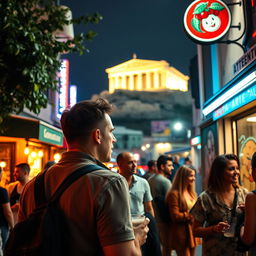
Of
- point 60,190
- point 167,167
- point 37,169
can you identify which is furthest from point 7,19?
point 37,169

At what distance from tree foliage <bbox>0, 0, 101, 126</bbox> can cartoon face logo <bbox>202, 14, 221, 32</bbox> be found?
7.79ft

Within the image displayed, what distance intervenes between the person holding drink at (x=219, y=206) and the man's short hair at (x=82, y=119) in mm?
2096

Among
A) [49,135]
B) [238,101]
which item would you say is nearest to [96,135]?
[238,101]

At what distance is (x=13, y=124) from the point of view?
33.4 feet

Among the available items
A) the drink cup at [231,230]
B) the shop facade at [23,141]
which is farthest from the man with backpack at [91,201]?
the shop facade at [23,141]

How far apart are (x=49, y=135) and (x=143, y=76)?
87434 mm

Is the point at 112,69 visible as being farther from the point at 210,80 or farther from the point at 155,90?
the point at 210,80

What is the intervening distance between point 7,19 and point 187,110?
89.3 m

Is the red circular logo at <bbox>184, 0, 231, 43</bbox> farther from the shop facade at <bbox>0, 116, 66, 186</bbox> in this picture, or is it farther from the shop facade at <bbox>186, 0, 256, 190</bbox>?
the shop facade at <bbox>0, 116, 66, 186</bbox>

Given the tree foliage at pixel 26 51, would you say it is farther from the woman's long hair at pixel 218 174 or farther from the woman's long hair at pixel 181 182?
the woman's long hair at pixel 218 174

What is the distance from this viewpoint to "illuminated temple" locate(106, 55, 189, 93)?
3666 inches

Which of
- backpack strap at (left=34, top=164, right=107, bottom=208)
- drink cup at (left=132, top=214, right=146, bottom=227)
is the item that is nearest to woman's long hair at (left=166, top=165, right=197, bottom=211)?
drink cup at (left=132, top=214, right=146, bottom=227)

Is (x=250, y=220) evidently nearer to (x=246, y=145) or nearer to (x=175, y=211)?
(x=175, y=211)

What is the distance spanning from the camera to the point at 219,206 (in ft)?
11.9
